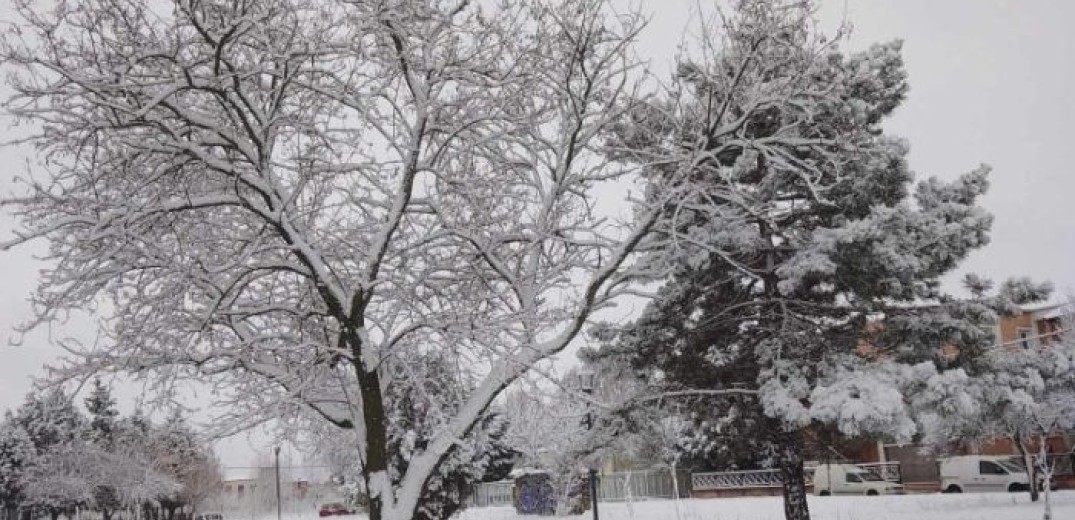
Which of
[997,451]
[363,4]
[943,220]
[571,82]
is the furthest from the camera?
[997,451]

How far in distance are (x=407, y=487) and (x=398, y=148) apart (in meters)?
4.24

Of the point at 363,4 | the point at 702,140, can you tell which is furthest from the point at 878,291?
the point at 363,4

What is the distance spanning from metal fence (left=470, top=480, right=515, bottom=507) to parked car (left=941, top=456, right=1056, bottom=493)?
21622mm

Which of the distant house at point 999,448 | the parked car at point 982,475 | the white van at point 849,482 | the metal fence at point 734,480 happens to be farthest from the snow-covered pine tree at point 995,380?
the distant house at point 999,448

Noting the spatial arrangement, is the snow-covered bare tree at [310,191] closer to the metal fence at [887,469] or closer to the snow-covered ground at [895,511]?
the snow-covered ground at [895,511]

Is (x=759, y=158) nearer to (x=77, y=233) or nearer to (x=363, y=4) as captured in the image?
(x=363, y=4)

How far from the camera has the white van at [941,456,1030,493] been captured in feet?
103

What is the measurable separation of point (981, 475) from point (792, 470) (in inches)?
891

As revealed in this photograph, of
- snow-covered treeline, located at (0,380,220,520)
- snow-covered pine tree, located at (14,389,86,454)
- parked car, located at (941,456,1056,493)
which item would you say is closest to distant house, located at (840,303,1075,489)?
parked car, located at (941,456,1056,493)

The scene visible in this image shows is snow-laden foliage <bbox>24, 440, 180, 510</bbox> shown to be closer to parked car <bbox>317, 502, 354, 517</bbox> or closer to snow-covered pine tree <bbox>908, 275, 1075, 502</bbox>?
parked car <bbox>317, 502, 354, 517</bbox>

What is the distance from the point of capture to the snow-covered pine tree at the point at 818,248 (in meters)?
12.1

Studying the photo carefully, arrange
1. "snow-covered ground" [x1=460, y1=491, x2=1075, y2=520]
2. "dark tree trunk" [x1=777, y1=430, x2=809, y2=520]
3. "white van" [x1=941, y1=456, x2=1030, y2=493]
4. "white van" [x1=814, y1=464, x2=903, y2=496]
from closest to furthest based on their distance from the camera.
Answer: "dark tree trunk" [x1=777, y1=430, x2=809, y2=520] → "snow-covered ground" [x1=460, y1=491, x2=1075, y2=520] → "white van" [x1=941, y1=456, x2=1030, y2=493] → "white van" [x1=814, y1=464, x2=903, y2=496]

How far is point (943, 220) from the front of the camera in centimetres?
1316

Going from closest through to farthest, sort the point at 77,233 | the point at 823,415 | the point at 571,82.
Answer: the point at 77,233 < the point at 571,82 < the point at 823,415
